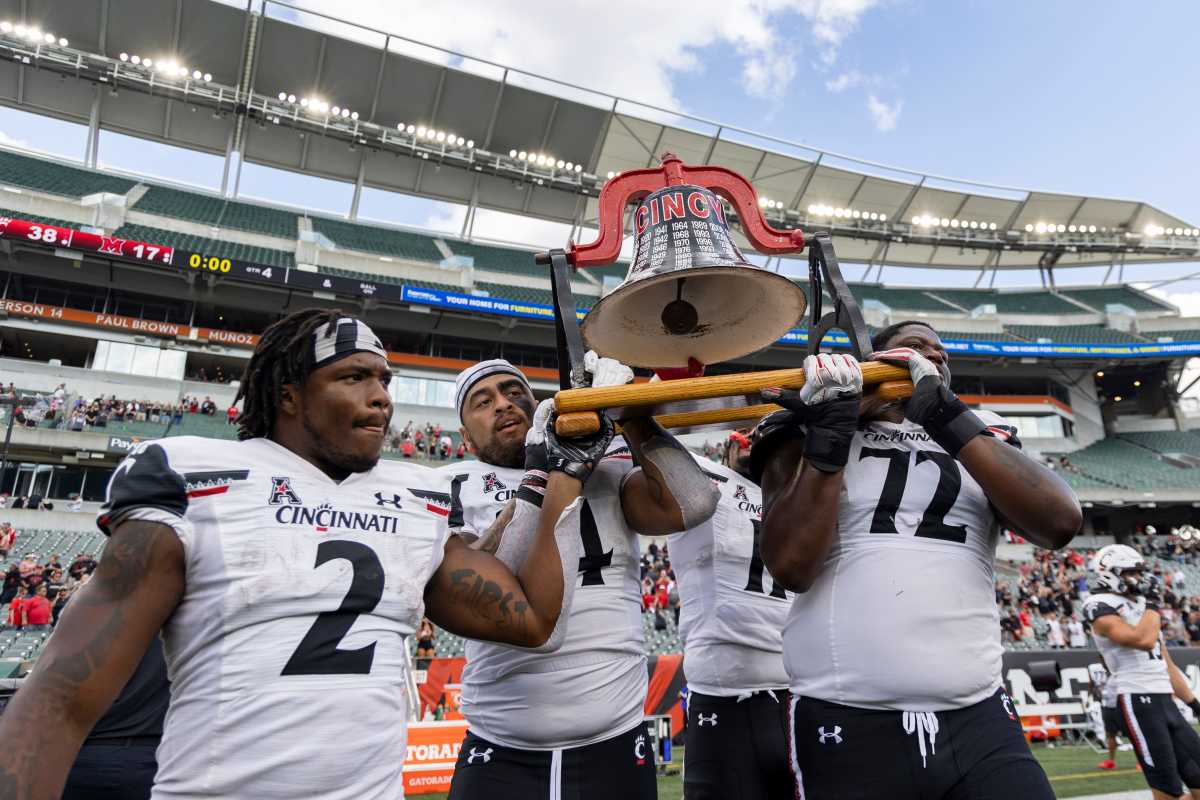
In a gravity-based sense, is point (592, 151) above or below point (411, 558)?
above

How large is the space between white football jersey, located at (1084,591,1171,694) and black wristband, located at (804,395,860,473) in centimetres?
437

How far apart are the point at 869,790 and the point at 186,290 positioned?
26.7 metres

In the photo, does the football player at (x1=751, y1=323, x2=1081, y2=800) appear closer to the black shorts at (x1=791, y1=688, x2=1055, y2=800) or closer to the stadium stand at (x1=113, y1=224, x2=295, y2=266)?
the black shorts at (x1=791, y1=688, x2=1055, y2=800)

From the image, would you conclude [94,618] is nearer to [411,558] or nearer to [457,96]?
[411,558]

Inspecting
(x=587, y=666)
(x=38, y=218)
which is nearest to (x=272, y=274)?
(x=38, y=218)

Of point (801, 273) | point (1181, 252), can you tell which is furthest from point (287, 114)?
point (1181, 252)

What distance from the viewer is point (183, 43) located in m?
25.0

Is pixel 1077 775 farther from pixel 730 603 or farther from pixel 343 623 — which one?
pixel 343 623

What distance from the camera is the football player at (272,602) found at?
53.6 inches

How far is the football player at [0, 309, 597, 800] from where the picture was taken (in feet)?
4.46

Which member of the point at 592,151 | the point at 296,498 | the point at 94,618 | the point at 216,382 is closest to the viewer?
the point at 94,618

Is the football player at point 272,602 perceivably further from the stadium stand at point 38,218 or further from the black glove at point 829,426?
the stadium stand at point 38,218

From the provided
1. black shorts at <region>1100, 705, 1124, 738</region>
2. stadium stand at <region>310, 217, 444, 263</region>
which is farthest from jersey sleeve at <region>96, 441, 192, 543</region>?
stadium stand at <region>310, 217, 444, 263</region>

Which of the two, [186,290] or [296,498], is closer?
[296,498]
